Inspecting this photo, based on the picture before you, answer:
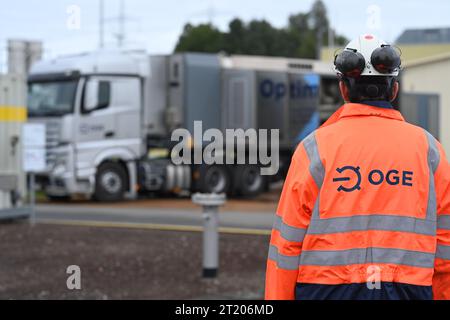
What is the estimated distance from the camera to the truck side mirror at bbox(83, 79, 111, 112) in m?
20.3

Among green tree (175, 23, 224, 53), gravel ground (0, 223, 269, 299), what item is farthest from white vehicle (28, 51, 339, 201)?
gravel ground (0, 223, 269, 299)

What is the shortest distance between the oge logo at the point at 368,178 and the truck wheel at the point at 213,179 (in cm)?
1887

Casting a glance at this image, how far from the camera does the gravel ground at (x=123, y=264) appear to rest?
349 inches

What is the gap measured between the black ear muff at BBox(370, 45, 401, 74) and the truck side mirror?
17.2 meters

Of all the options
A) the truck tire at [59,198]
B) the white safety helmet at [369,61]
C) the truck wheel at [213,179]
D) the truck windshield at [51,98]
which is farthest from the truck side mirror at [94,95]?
the white safety helmet at [369,61]

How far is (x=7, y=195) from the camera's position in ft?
50.2

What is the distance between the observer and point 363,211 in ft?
10.8

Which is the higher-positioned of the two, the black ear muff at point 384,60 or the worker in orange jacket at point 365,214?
the black ear muff at point 384,60

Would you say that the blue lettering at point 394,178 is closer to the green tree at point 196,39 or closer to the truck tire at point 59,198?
the truck tire at point 59,198

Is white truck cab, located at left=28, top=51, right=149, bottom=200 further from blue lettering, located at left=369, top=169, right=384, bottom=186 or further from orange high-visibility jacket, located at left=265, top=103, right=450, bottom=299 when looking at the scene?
blue lettering, located at left=369, top=169, right=384, bottom=186

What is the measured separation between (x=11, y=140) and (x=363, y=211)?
1324cm

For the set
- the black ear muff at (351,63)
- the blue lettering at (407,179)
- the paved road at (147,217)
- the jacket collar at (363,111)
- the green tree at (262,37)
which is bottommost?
the paved road at (147,217)

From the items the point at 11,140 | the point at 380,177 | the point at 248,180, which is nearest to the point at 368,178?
the point at 380,177
